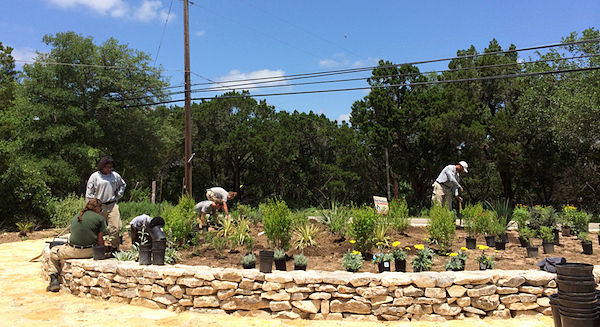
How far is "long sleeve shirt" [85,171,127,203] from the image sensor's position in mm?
6453

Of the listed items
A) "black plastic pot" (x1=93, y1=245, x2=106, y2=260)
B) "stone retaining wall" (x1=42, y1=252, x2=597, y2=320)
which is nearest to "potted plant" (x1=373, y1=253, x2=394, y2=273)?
"stone retaining wall" (x1=42, y1=252, x2=597, y2=320)

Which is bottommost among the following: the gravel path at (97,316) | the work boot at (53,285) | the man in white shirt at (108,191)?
the gravel path at (97,316)

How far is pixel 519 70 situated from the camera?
64.1 ft

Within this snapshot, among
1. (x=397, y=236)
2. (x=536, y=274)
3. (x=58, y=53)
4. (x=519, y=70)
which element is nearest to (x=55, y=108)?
(x=58, y=53)

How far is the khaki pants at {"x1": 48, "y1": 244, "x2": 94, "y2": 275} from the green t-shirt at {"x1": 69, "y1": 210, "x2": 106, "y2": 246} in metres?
0.10

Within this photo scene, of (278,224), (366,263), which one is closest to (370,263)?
(366,263)

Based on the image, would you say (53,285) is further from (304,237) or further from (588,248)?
(588,248)

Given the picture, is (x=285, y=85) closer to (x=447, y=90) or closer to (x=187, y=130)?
(x=187, y=130)

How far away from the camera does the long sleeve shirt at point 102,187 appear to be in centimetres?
645

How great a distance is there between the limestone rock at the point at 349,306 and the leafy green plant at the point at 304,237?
1927 millimetres

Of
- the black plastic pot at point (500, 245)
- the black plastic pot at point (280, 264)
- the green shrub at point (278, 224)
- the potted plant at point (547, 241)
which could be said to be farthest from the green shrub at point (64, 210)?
the potted plant at point (547, 241)

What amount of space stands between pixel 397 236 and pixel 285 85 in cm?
702

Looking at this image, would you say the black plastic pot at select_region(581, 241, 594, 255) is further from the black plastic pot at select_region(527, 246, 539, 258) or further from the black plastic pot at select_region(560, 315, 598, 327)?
the black plastic pot at select_region(560, 315, 598, 327)

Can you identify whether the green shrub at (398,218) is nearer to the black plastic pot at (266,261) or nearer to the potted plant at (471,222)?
the potted plant at (471,222)
